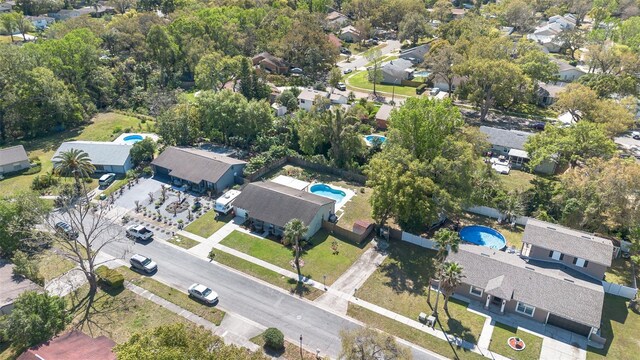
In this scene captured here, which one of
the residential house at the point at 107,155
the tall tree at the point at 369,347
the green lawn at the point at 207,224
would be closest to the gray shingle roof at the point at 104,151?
the residential house at the point at 107,155

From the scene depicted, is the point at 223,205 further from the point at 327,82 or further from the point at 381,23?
the point at 381,23

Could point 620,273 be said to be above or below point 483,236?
below

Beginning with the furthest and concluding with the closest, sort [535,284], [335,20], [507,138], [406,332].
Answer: [335,20]
[507,138]
[535,284]
[406,332]

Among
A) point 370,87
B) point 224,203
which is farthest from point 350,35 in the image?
point 224,203

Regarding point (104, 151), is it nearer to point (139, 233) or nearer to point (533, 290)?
point (139, 233)

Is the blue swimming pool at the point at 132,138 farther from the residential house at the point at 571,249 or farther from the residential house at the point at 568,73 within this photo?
the residential house at the point at 568,73

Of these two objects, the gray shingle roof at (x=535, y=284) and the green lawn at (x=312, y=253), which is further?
the green lawn at (x=312, y=253)
